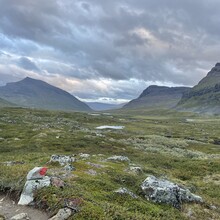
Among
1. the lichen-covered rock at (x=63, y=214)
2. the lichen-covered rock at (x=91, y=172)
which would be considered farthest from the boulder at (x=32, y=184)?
the lichen-covered rock at (x=91, y=172)

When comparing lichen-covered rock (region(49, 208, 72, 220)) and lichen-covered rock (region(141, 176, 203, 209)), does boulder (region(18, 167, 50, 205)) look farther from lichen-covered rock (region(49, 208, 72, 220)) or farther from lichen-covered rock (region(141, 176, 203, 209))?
lichen-covered rock (region(141, 176, 203, 209))

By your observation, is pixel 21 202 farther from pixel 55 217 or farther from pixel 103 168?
pixel 103 168

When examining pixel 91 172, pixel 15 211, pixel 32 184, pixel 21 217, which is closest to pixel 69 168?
pixel 91 172

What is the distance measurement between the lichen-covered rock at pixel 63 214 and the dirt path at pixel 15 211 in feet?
2.76

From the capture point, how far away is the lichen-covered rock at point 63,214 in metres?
14.7

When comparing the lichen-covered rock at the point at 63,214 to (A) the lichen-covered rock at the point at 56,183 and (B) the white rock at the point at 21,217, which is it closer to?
(B) the white rock at the point at 21,217

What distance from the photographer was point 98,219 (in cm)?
1459

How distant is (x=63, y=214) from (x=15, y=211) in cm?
345

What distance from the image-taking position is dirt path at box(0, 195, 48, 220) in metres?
15.6

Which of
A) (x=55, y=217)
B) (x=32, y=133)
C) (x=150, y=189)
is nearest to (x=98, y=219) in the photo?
(x=55, y=217)

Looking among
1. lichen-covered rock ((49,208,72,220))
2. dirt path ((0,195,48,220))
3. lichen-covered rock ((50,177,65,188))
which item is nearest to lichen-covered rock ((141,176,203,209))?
lichen-covered rock ((50,177,65,188))

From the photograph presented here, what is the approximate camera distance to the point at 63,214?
588 inches

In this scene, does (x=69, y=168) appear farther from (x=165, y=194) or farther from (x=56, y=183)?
(x=165, y=194)

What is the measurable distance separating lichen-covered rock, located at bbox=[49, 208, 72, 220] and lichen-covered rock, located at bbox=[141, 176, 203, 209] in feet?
26.6
